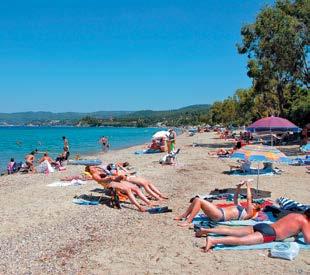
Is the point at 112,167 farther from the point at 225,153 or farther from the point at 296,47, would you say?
the point at 296,47

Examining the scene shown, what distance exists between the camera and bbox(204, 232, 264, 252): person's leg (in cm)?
730

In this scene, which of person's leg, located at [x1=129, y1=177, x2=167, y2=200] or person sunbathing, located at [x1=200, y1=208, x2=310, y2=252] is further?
person's leg, located at [x1=129, y1=177, x2=167, y2=200]

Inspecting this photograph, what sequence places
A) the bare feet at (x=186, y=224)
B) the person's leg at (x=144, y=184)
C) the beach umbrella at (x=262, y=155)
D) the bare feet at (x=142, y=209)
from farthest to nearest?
the person's leg at (x=144, y=184) < the beach umbrella at (x=262, y=155) < the bare feet at (x=142, y=209) < the bare feet at (x=186, y=224)

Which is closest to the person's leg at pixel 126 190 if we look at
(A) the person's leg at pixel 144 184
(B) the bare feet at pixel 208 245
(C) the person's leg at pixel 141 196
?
(C) the person's leg at pixel 141 196

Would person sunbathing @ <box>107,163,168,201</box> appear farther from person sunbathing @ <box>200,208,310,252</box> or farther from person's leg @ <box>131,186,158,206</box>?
person sunbathing @ <box>200,208,310,252</box>

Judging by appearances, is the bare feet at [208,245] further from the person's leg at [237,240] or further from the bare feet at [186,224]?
the bare feet at [186,224]

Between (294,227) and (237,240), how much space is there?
1006 millimetres

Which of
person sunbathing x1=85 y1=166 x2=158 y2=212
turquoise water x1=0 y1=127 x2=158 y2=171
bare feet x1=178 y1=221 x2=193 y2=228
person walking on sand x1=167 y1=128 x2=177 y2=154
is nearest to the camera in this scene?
bare feet x1=178 y1=221 x2=193 y2=228

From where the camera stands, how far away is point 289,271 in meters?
6.47

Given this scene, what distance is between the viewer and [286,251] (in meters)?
6.98

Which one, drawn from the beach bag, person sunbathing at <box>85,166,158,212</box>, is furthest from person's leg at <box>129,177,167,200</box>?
the beach bag

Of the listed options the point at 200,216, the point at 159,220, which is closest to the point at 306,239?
the point at 200,216

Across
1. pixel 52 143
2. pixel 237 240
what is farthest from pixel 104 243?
pixel 52 143

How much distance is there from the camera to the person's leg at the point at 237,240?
24.0 feet
